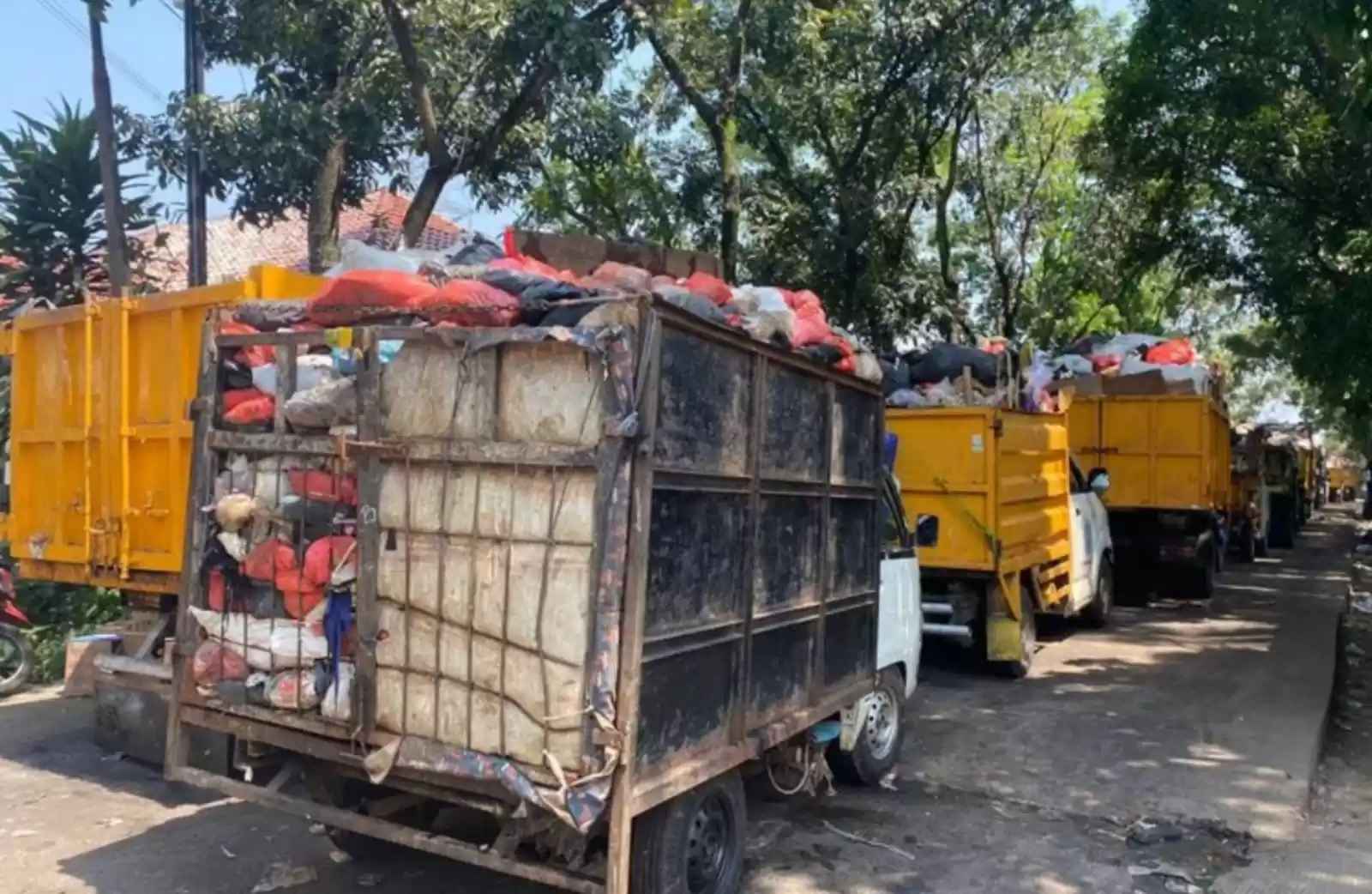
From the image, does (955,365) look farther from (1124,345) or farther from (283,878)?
(283,878)

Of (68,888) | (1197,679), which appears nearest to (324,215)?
(68,888)

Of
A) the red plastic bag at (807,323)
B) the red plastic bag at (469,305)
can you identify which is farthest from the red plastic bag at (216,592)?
the red plastic bag at (807,323)

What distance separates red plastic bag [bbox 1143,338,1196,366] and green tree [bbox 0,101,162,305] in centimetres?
1109

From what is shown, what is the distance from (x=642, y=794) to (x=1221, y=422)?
13227mm

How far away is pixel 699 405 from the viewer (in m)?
3.90

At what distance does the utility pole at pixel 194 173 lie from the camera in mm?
9922

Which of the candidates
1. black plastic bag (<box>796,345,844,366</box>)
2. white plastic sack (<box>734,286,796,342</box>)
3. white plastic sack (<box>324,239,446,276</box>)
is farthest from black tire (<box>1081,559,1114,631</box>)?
white plastic sack (<box>324,239,446,276</box>)

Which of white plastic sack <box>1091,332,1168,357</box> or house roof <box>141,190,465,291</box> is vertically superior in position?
house roof <box>141,190,465,291</box>

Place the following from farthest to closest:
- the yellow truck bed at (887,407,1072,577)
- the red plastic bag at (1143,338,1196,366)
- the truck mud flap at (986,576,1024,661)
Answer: the red plastic bag at (1143,338,1196,366) < the truck mud flap at (986,576,1024,661) < the yellow truck bed at (887,407,1072,577)

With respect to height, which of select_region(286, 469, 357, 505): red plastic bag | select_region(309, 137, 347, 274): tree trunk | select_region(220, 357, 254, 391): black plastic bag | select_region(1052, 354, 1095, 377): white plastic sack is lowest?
select_region(286, 469, 357, 505): red plastic bag

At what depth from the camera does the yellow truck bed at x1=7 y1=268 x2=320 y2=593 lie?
609 centimetres

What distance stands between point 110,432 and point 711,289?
3.59 meters

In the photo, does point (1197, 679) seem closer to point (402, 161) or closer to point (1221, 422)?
point (1221, 422)

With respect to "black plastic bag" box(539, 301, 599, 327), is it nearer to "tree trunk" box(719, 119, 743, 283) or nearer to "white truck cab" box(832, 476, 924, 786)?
"white truck cab" box(832, 476, 924, 786)
